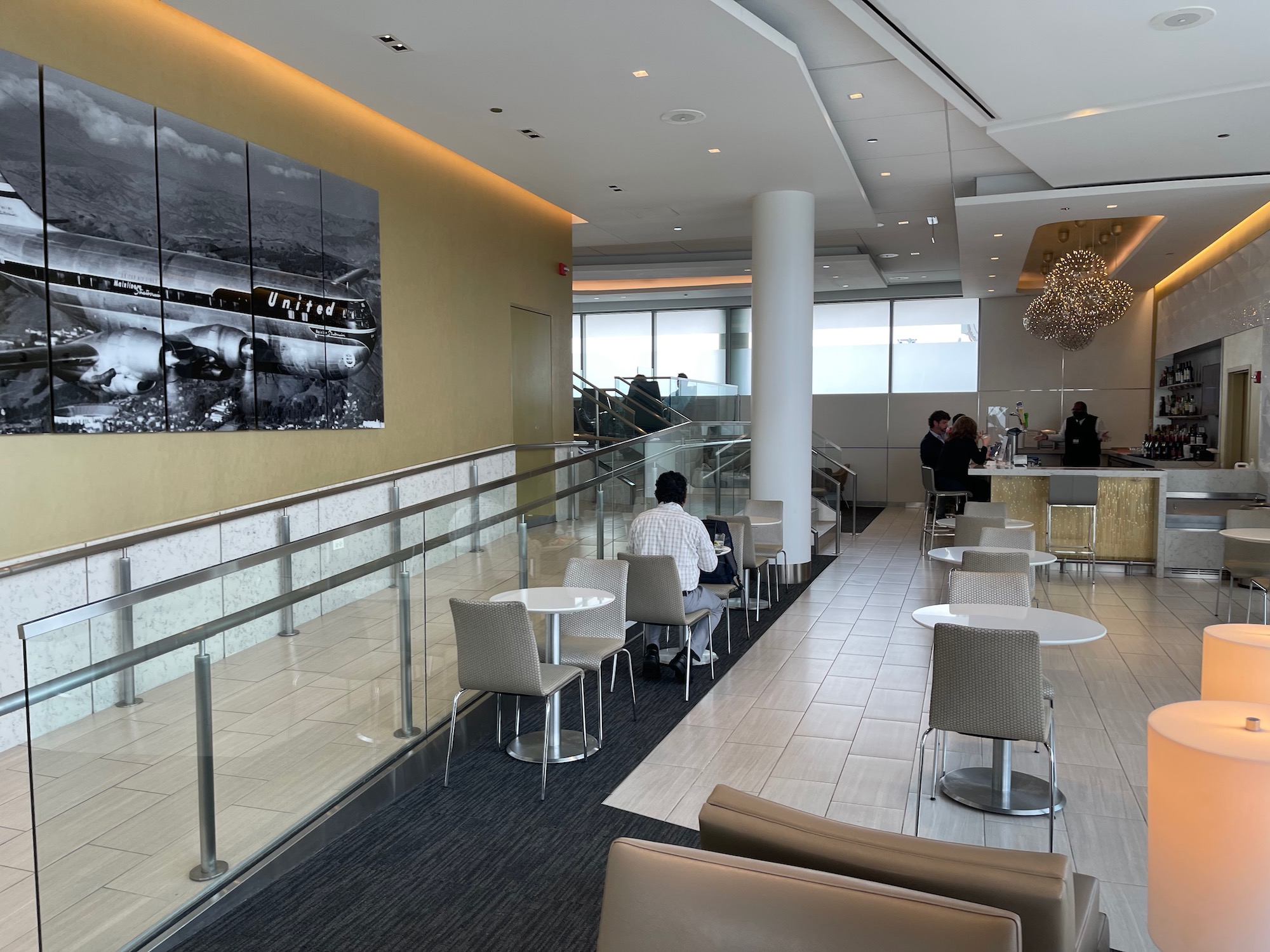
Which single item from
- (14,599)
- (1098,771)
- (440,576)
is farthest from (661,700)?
(14,599)

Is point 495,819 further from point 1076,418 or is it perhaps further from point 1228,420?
point 1076,418

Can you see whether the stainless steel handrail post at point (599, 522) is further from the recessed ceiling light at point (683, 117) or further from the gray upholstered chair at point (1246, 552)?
the gray upholstered chair at point (1246, 552)

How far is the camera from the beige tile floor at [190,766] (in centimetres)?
259

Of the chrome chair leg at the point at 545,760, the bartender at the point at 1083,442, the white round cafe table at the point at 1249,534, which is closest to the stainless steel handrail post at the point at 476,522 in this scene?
the chrome chair leg at the point at 545,760

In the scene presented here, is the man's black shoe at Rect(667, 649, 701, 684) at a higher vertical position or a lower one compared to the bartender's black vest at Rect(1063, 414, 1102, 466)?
lower

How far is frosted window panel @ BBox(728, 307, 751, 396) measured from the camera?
17828 mm

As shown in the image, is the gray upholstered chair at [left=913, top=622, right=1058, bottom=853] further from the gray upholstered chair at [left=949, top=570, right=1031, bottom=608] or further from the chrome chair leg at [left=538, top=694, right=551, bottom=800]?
the chrome chair leg at [left=538, top=694, right=551, bottom=800]

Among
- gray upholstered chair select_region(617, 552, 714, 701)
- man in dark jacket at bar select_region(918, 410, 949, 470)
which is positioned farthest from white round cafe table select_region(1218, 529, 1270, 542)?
man in dark jacket at bar select_region(918, 410, 949, 470)

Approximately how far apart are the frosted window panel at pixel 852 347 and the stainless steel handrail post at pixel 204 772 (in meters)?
14.9

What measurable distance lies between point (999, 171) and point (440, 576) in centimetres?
662

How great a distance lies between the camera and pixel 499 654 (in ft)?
13.6

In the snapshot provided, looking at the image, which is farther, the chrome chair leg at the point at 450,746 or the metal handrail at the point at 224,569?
the chrome chair leg at the point at 450,746

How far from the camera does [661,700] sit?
5.56m

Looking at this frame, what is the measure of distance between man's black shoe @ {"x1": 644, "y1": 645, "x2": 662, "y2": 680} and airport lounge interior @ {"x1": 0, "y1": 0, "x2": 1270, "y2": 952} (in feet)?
0.08
